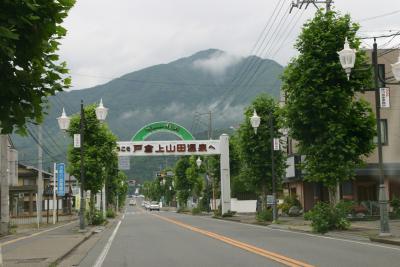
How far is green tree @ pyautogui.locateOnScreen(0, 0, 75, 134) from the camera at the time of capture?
748 centimetres

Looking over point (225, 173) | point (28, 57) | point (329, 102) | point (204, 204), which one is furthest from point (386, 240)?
point (204, 204)

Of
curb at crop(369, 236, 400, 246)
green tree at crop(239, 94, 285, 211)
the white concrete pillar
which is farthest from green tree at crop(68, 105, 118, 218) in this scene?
curb at crop(369, 236, 400, 246)

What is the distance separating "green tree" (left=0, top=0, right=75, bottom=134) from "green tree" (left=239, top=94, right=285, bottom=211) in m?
31.0

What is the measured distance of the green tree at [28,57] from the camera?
7.48m

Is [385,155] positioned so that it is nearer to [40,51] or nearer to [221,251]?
[221,251]

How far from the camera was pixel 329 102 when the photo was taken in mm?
26328

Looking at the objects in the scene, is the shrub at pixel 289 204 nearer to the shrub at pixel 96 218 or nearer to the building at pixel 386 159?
the building at pixel 386 159

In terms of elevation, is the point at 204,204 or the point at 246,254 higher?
the point at 246,254

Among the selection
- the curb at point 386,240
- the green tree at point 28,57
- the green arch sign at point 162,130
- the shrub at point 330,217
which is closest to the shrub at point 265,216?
the shrub at point 330,217

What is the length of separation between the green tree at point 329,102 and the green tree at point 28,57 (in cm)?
1875

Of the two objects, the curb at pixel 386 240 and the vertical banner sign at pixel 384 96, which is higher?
the vertical banner sign at pixel 384 96

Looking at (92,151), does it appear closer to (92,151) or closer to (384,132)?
(92,151)

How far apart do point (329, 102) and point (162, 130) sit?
30.4m

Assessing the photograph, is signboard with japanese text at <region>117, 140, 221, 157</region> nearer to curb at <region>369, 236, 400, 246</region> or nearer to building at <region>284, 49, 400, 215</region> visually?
building at <region>284, 49, 400, 215</region>
